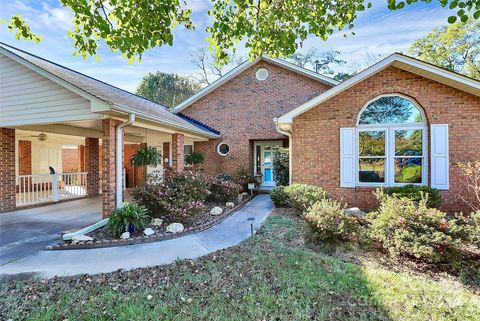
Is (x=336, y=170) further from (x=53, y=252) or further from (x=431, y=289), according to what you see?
(x=53, y=252)

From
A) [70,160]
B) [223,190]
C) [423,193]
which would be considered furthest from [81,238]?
[70,160]

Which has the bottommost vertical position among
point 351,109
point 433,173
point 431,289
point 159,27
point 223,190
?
point 431,289

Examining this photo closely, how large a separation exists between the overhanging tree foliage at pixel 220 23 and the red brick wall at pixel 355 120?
117 inches

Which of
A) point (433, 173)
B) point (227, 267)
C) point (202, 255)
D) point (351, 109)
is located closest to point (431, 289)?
point (227, 267)

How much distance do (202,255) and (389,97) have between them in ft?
25.5

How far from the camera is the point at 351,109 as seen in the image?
8578 mm

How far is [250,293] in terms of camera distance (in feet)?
11.0

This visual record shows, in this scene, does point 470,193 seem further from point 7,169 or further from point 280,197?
point 7,169

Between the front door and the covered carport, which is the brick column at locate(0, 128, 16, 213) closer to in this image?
the covered carport

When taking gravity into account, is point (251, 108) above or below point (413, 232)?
above

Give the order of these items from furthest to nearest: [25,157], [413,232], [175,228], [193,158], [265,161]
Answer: [265,161] → [193,158] → [25,157] → [175,228] → [413,232]

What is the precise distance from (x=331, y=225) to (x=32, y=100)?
891cm

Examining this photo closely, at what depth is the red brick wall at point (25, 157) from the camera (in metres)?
12.4

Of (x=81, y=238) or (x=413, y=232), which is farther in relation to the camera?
(x=81, y=238)
